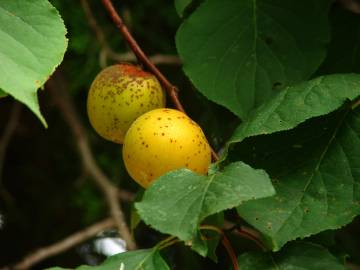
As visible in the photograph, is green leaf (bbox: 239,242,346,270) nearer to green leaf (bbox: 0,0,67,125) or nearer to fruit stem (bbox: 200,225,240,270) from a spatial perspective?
fruit stem (bbox: 200,225,240,270)

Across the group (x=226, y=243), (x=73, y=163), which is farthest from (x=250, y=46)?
(x=73, y=163)

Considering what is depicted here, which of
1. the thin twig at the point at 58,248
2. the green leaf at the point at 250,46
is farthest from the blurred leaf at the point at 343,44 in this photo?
the thin twig at the point at 58,248

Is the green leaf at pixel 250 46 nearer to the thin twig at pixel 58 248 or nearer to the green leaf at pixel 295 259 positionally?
the green leaf at pixel 295 259

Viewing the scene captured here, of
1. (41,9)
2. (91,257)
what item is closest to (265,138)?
(41,9)

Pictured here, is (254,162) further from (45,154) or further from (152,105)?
(45,154)

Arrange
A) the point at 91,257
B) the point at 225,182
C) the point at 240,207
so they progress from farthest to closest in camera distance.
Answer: the point at 91,257 < the point at 240,207 < the point at 225,182

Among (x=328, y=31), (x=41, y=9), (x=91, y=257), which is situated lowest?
(x=91, y=257)
